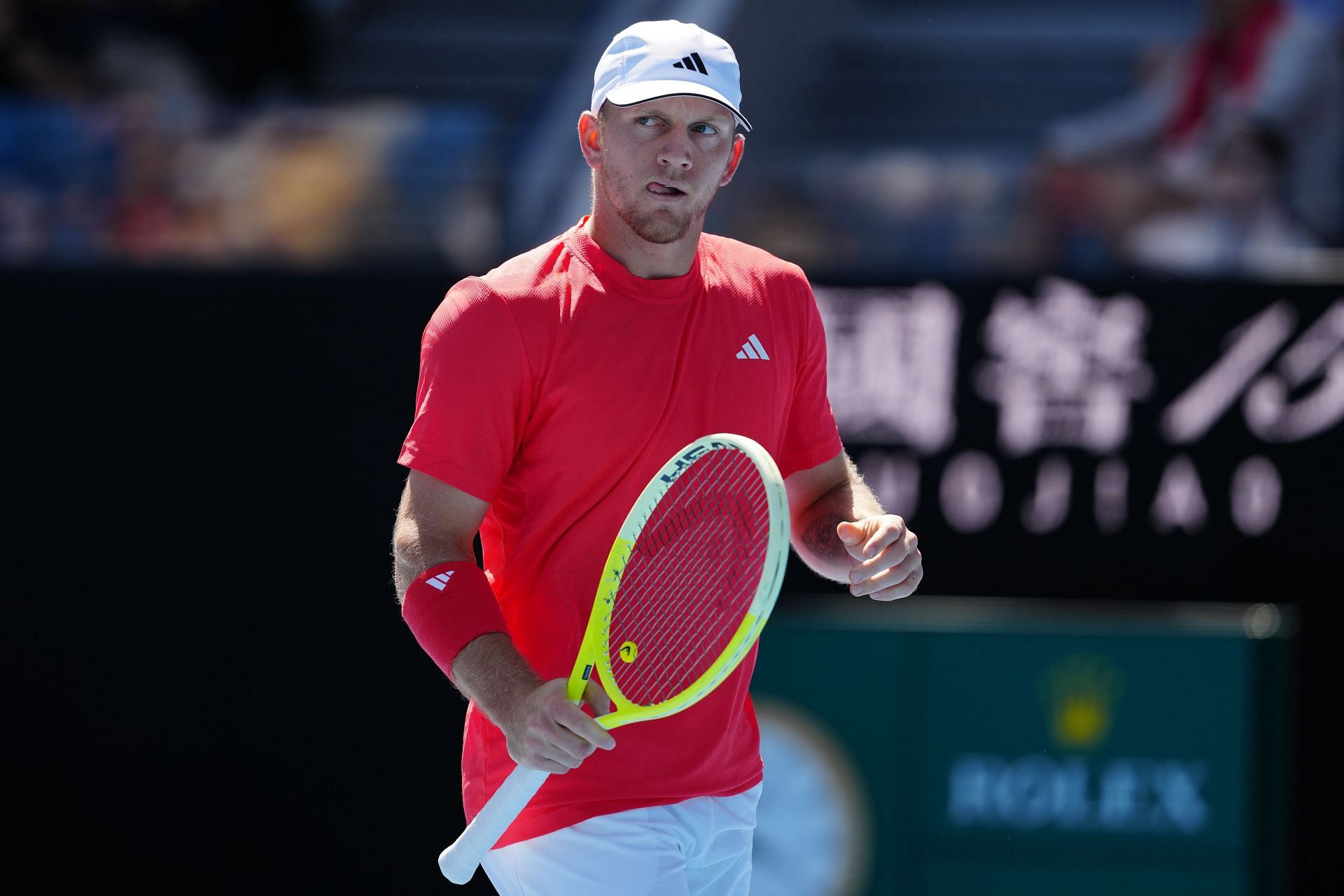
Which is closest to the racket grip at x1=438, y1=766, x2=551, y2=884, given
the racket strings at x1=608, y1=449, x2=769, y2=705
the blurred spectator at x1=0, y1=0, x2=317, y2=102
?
the racket strings at x1=608, y1=449, x2=769, y2=705

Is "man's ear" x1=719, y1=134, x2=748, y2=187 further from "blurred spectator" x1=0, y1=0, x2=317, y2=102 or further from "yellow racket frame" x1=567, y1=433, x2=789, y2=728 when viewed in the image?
"blurred spectator" x1=0, y1=0, x2=317, y2=102

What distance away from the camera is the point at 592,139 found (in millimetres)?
2650

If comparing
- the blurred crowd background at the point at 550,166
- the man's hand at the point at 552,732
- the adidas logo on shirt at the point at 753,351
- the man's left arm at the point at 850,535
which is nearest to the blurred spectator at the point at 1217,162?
the blurred crowd background at the point at 550,166

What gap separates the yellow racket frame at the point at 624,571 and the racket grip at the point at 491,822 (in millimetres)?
139

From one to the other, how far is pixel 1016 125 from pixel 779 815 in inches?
132

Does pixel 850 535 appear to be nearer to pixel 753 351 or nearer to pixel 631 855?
pixel 753 351

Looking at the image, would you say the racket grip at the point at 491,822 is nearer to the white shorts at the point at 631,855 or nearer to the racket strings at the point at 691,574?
the white shorts at the point at 631,855

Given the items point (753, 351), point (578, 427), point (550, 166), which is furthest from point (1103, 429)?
point (578, 427)

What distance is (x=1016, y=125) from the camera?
7285mm

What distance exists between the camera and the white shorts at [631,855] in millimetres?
2562

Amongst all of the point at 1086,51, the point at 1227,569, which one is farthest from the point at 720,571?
the point at 1086,51

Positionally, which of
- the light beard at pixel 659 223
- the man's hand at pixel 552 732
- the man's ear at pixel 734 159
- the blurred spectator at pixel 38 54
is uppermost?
the blurred spectator at pixel 38 54

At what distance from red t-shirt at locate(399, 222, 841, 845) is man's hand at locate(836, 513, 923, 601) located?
243mm

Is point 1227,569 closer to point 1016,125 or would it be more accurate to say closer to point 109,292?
point 1016,125
